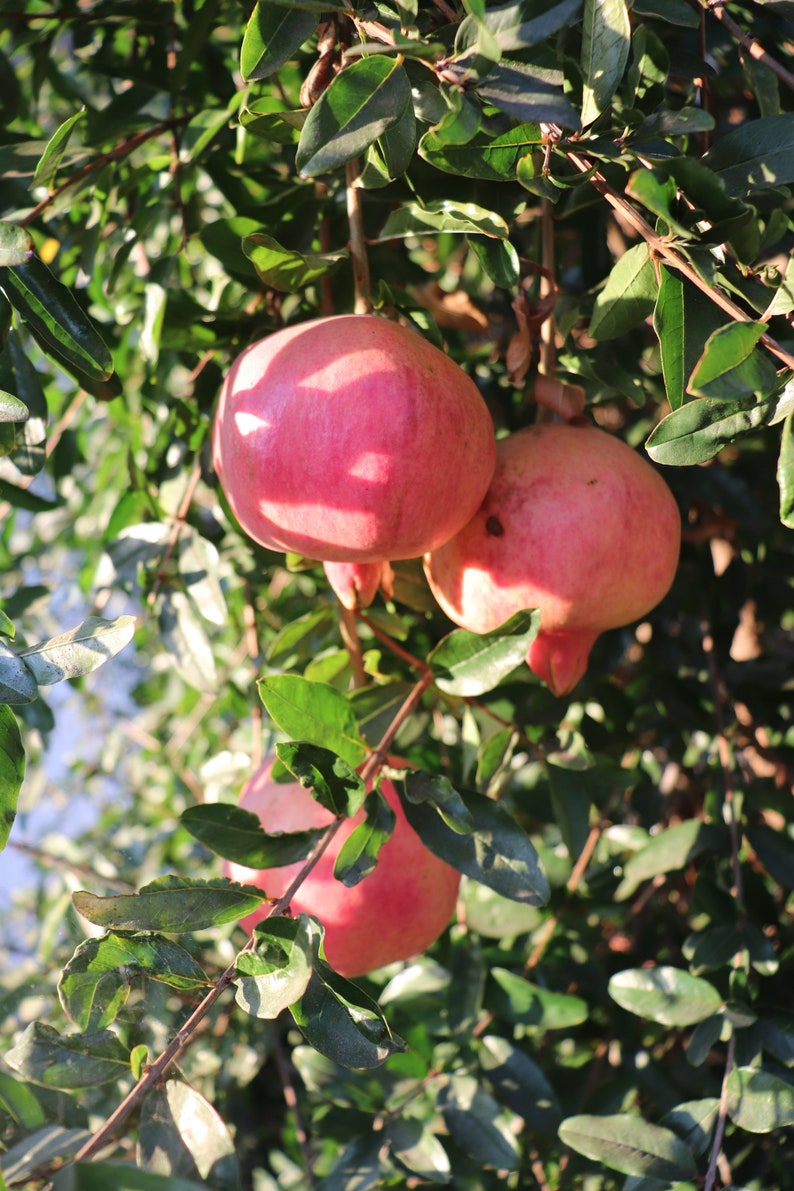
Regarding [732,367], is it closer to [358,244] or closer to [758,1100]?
[358,244]

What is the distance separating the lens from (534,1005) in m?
0.94

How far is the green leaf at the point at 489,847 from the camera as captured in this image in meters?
0.67

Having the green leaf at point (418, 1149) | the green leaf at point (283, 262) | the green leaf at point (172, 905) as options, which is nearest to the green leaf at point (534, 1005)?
the green leaf at point (418, 1149)

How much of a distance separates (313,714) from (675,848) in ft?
1.53

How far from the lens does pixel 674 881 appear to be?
121 cm

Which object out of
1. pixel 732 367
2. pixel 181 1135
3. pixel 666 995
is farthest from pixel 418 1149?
pixel 732 367

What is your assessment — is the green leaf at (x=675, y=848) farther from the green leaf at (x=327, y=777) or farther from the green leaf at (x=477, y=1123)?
the green leaf at (x=327, y=777)

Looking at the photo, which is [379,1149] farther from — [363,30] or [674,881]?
[363,30]

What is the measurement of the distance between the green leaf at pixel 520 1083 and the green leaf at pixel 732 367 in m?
0.68

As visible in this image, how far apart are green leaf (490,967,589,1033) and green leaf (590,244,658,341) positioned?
0.61 meters

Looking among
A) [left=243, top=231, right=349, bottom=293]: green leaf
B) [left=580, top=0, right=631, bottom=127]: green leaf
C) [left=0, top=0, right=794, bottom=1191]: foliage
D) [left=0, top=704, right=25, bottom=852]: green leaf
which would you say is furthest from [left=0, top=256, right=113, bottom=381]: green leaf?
[left=580, top=0, right=631, bottom=127]: green leaf

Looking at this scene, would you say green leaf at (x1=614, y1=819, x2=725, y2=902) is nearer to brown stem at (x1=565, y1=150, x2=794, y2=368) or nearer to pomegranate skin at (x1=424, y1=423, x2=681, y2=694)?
pomegranate skin at (x1=424, y1=423, x2=681, y2=694)

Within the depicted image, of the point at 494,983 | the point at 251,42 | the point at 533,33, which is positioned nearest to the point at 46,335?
the point at 251,42

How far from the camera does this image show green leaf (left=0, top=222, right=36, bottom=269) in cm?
59
